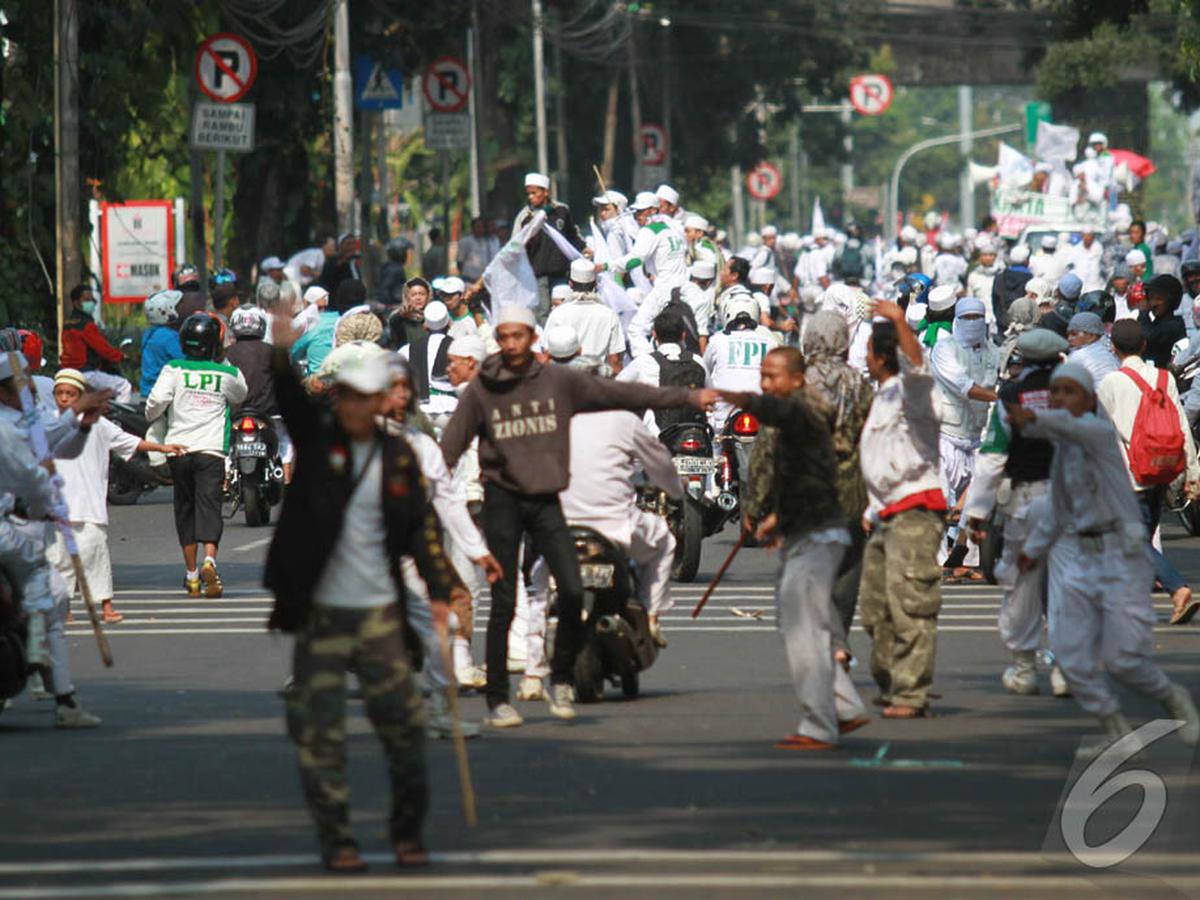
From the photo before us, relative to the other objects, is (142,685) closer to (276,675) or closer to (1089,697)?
(276,675)

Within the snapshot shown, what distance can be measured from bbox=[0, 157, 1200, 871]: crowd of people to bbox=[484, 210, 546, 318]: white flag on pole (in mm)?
4521

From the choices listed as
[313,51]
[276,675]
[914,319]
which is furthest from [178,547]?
[313,51]

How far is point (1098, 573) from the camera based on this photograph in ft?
38.1

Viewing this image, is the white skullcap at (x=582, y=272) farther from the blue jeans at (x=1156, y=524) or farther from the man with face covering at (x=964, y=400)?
the blue jeans at (x=1156, y=524)

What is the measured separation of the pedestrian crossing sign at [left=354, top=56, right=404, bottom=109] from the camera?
4188 centimetres

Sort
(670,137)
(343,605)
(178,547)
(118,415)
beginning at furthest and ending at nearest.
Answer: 1. (670,137)
2. (118,415)
3. (178,547)
4. (343,605)

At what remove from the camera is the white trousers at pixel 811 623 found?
1159cm

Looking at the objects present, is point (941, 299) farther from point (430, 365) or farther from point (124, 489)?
point (124, 489)

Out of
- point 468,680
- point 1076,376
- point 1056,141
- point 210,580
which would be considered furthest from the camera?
point 1056,141

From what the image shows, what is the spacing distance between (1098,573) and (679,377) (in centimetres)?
941

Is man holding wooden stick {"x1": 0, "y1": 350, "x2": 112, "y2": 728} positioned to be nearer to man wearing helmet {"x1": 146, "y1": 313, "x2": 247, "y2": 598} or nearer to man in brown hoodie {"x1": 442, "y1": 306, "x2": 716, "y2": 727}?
man in brown hoodie {"x1": 442, "y1": 306, "x2": 716, "y2": 727}

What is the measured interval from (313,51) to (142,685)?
28.4 metres

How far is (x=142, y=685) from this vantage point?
1444cm

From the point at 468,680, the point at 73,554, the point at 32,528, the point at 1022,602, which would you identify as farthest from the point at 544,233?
the point at 73,554
